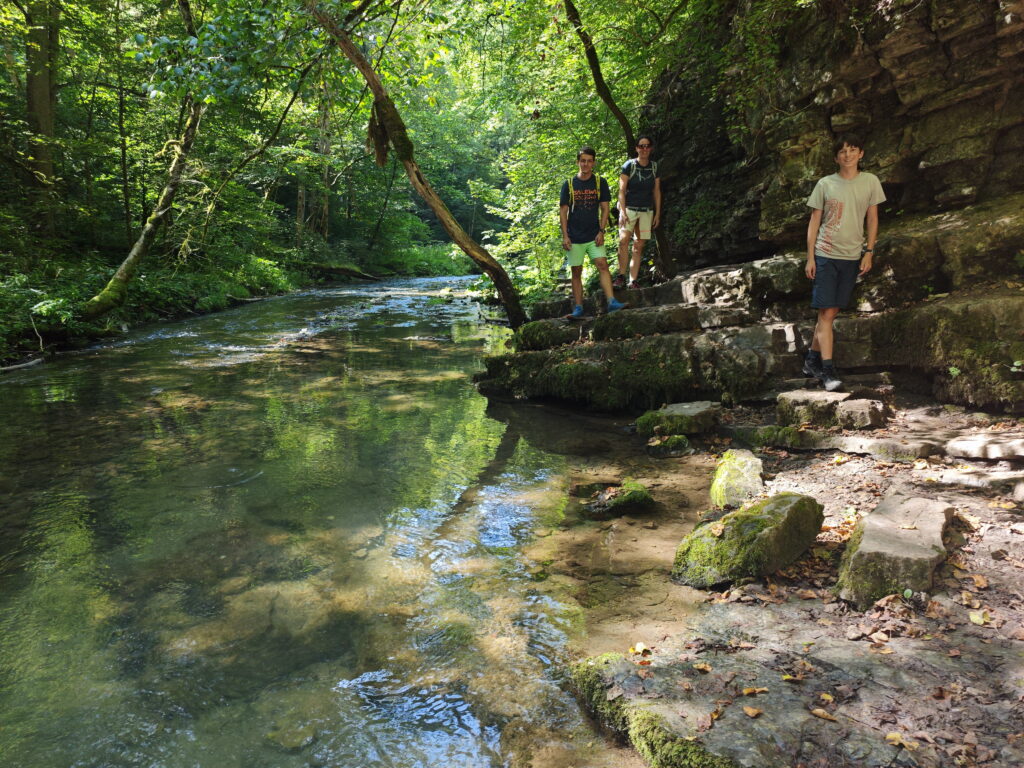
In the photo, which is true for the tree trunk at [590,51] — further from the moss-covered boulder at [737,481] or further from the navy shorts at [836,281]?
the moss-covered boulder at [737,481]

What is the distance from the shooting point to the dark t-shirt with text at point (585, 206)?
8.00 metres

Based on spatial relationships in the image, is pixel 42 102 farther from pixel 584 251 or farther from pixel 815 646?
pixel 815 646

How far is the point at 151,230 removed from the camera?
14.5 metres

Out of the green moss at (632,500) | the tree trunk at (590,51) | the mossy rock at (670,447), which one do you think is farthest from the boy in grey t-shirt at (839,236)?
the tree trunk at (590,51)

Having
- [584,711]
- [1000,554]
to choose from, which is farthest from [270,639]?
[1000,554]

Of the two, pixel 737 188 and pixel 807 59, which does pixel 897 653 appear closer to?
pixel 807 59

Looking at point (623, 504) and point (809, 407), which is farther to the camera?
point (809, 407)

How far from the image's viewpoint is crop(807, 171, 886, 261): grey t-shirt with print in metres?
5.58

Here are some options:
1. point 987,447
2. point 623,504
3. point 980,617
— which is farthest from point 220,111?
point 980,617

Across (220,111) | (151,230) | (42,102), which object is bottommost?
(151,230)

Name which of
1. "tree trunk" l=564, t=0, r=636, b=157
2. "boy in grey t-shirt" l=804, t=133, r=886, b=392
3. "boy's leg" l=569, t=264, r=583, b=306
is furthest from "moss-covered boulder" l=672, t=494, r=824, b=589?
"tree trunk" l=564, t=0, r=636, b=157

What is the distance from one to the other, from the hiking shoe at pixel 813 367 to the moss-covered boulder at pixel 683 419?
38.9 inches

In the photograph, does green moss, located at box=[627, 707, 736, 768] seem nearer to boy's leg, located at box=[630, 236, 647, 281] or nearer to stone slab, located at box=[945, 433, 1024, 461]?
stone slab, located at box=[945, 433, 1024, 461]

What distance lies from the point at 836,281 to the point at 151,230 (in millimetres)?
15477
